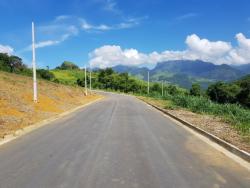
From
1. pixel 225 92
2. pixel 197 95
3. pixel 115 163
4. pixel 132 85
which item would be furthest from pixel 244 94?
pixel 115 163

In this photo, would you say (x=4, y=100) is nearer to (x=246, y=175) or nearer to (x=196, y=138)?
(x=196, y=138)

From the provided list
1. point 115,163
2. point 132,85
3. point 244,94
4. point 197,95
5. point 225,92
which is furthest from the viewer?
point 132,85

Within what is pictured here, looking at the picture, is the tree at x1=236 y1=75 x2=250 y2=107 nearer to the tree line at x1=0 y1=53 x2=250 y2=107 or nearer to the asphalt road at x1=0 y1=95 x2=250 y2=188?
the tree line at x1=0 y1=53 x2=250 y2=107

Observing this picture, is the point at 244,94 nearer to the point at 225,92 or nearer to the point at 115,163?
the point at 225,92

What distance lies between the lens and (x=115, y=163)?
30.8ft

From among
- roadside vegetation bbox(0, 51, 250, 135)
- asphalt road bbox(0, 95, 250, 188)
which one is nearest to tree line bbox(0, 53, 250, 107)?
roadside vegetation bbox(0, 51, 250, 135)

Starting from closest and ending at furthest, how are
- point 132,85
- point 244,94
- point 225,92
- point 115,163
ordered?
1. point 115,163
2. point 244,94
3. point 225,92
4. point 132,85

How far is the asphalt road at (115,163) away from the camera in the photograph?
24.9 ft

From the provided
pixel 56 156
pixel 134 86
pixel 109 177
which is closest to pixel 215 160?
pixel 109 177

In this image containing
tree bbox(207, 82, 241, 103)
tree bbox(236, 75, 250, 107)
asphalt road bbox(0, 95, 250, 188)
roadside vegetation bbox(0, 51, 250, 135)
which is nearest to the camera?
asphalt road bbox(0, 95, 250, 188)

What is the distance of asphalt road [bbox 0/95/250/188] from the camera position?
7586 millimetres

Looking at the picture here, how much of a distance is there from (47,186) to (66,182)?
412 millimetres

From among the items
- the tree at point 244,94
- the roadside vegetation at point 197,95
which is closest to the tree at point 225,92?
the roadside vegetation at point 197,95

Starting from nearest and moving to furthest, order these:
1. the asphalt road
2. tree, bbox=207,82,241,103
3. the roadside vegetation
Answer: the asphalt road, the roadside vegetation, tree, bbox=207,82,241,103
